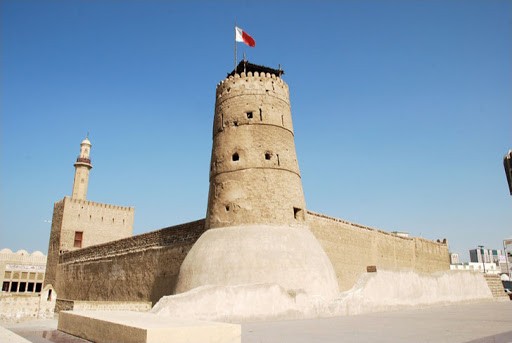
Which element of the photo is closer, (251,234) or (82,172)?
(251,234)

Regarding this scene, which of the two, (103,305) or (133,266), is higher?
(133,266)

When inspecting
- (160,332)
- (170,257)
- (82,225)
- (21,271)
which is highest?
(82,225)

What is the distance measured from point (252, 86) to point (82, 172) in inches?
849

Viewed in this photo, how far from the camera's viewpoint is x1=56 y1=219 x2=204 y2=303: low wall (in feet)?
50.4

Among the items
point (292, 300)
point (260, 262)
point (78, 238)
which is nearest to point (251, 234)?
point (260, 262)

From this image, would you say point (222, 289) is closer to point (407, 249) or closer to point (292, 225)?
point (292, 225)

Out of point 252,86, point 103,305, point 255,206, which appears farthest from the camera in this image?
point 103,305

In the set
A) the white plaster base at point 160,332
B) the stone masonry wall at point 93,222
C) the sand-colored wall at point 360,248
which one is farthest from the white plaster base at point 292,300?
the stone masonry wall at point 93,222

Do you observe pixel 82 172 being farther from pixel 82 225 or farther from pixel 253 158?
pixel 253 158

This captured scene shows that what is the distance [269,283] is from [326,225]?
698 cm

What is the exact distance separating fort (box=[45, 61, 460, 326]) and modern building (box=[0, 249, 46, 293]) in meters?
21.7

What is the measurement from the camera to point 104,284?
19969 millimetres

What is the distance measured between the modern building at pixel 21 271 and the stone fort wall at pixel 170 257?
16.1 meters

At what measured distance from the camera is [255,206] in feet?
37.8
